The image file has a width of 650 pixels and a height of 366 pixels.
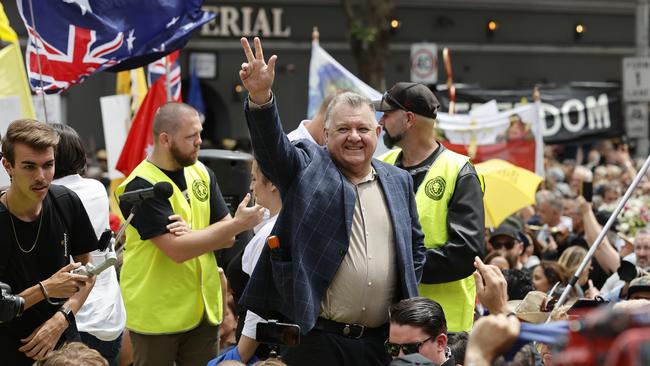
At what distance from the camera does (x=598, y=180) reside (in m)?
18.5

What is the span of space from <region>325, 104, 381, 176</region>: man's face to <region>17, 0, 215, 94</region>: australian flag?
3259mm

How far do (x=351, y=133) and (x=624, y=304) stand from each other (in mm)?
1400

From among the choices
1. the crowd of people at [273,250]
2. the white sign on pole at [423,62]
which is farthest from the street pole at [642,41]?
the crowd of people at [273,250]

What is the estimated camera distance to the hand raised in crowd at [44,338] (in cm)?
562

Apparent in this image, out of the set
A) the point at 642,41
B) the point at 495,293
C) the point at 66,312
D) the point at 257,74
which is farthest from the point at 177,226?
the point at 642,41

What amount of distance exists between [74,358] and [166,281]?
1861 millimetres

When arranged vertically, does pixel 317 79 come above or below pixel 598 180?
above

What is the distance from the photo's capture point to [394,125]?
6547mm

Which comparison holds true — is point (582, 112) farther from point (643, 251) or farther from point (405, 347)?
point (405, 347)

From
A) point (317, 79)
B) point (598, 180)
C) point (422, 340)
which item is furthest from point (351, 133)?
point (598, 180)

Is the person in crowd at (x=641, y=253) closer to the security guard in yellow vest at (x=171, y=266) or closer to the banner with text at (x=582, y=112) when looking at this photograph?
the security guard in yellow vest at (x=171, y=266)

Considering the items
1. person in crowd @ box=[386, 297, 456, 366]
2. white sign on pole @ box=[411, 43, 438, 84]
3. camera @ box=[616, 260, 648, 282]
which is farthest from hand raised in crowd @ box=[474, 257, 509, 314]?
white sign on pole @ box=[411, 43, 438, 84]

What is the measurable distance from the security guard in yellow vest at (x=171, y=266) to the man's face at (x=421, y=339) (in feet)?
6.17

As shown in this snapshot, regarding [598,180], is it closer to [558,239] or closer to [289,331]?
[558,239]
